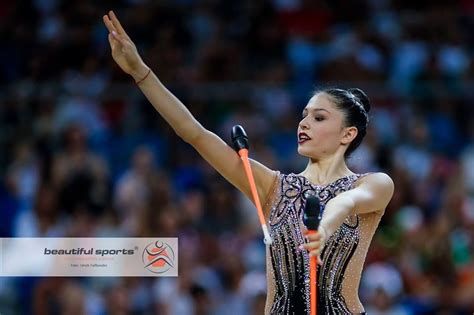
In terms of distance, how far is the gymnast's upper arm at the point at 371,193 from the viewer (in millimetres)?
4629

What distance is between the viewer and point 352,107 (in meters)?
5.07

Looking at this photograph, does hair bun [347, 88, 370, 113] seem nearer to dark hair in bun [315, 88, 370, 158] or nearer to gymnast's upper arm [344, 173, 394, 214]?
dark hair in bun [315, 88, 370, 158]

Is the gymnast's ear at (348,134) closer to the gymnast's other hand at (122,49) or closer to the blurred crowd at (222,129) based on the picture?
the gymnast's other hand at (122,49)

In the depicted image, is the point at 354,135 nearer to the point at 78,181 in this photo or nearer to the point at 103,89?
the point at 78,181

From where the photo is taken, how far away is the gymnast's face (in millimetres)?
4926

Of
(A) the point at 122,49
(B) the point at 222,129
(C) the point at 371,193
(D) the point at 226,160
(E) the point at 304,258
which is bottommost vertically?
(E) the point at 304,258

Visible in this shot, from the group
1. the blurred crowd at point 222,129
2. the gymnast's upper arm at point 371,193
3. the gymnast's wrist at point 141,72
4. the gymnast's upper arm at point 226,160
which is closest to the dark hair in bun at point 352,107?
the gymnast's upper arm at point 371,193

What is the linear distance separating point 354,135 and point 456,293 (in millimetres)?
3681

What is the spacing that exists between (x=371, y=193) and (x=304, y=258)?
415mm

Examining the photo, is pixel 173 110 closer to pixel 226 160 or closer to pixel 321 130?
pixel 226 160

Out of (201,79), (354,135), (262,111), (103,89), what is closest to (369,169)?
(262,111)

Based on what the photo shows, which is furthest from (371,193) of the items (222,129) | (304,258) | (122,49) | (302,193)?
(222,129)

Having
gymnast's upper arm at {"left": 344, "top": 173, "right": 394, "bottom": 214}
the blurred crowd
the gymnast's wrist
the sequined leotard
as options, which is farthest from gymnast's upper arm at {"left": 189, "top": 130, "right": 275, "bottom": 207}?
the blurred crowd

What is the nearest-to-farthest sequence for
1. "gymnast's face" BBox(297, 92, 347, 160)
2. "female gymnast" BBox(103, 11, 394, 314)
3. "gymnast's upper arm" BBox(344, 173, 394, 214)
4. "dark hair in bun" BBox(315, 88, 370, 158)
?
"gymnast's upper arm" BBox(344, 173, 394, 214), "female gymnast" BBox(103, 11, 394, 314), "gymnast's face" BBox(297, 92, 347, 160), "dark hair in bun" BBox(315, 88, 370, 158)
